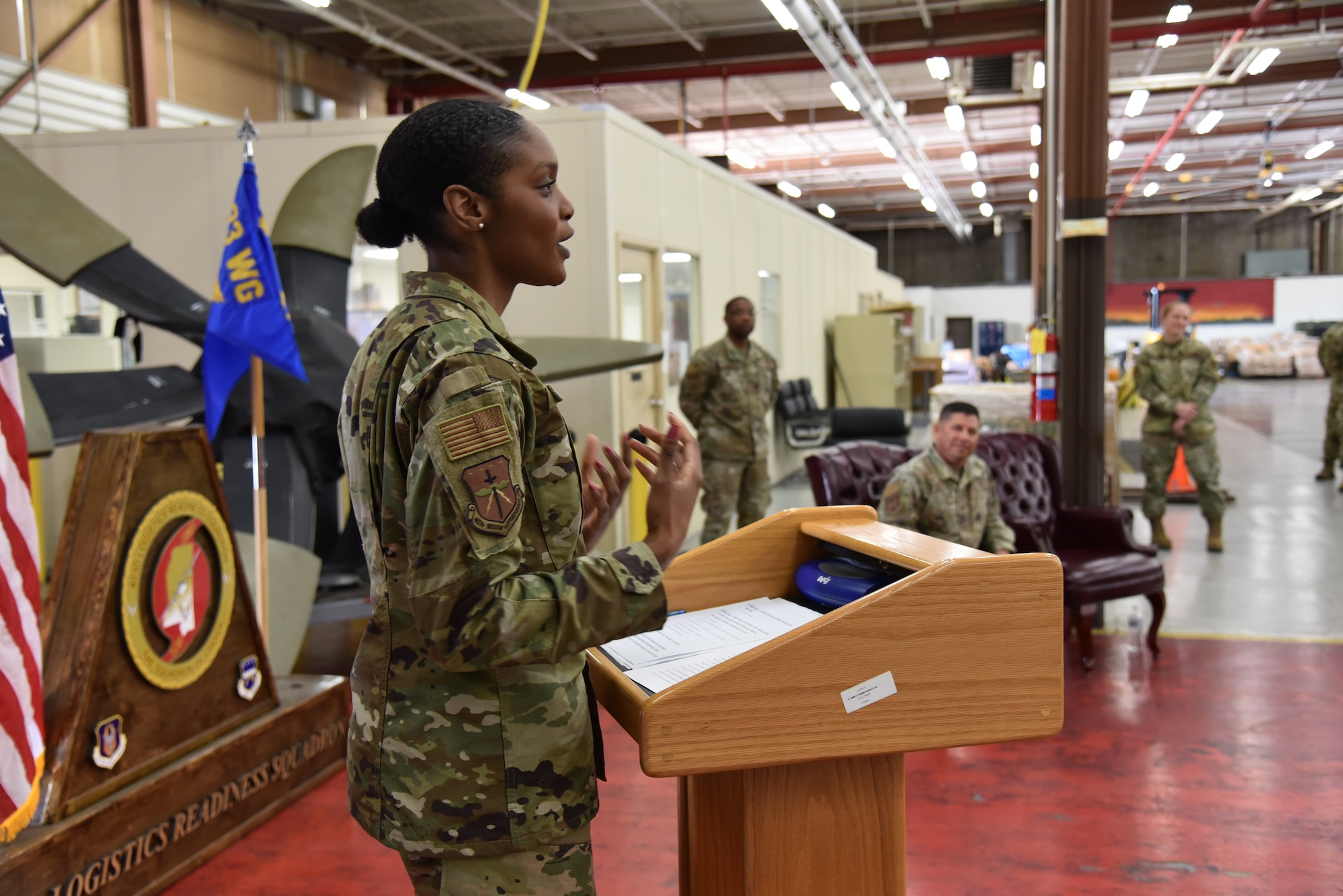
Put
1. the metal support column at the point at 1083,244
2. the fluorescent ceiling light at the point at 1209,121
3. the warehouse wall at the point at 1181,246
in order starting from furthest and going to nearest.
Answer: the warehouse wall at the point at 1181,246, the fluorescent ceiling light at the point at 1209,121, the metal support column at the point at 1083,244

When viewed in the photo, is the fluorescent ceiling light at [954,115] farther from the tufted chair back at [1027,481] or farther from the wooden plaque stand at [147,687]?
the wooden plaque stand at [147,687]

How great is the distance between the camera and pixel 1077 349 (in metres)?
4.93

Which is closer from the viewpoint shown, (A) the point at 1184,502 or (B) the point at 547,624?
(B) the point at 547,624

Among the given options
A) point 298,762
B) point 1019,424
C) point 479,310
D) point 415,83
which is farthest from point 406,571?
point 415,83

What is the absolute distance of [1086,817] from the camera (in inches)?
118

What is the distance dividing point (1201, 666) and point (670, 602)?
3.62m

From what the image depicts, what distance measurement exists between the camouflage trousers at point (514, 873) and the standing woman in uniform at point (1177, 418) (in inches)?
252

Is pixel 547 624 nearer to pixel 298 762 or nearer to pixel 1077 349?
pixel 298 762

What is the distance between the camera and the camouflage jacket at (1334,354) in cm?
880

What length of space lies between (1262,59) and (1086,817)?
9.58 m

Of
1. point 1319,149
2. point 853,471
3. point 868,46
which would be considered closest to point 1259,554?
point 853,471

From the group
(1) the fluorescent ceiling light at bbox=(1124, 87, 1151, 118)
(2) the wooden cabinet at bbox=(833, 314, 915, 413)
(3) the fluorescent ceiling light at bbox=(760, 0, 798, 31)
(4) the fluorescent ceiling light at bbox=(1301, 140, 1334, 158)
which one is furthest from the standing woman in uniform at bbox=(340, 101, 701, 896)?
(4) the fluorescent ceiling light at bbox=(1301, 140, 1334, 158)

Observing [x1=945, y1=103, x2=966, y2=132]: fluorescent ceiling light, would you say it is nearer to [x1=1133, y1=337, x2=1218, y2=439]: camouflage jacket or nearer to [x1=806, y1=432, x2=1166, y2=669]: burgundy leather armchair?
[x1=1133, y1=337, x2=1218, y2=439]: camouflage jacket

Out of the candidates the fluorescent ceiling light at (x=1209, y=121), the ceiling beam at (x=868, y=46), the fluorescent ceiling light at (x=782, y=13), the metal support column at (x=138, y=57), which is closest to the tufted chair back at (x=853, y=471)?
the fluorescent ceiling light at (x=782, y=13)
